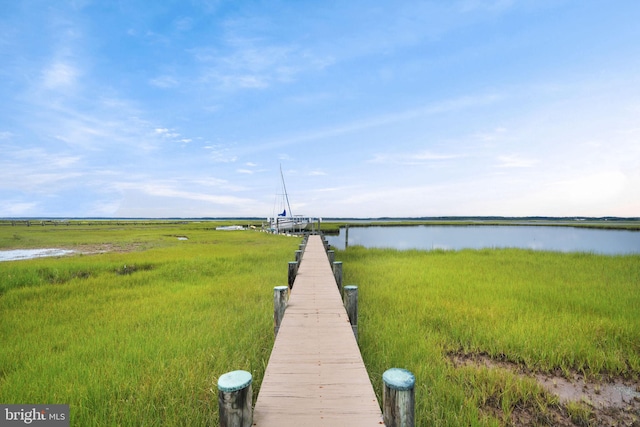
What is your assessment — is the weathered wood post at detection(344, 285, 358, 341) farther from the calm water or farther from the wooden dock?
the calm water

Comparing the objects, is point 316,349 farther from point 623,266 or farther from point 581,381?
point 623,266

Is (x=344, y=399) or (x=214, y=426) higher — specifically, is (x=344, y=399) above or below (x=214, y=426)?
above

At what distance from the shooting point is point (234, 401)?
7.19ft

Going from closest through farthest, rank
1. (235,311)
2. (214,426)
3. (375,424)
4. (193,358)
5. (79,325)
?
(375,424)
(214,426)
(193,358)
(79,325)
(235,311)

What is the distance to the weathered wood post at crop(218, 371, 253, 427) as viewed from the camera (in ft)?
7.15

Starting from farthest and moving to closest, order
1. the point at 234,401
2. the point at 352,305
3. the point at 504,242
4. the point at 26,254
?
the point at 504,242, the point at 26,254, the point at 352,305, the point at 234,401

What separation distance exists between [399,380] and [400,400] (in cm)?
14

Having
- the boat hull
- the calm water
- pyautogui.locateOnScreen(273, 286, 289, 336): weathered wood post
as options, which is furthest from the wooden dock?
the boat hull

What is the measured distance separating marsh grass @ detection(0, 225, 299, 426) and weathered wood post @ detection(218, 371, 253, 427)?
1.38m

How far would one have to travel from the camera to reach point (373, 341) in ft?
17.1

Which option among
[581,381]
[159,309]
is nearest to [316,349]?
[581,381]

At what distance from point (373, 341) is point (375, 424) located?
289 centimetres

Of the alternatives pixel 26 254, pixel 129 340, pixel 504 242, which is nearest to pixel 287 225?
pixel 26 254

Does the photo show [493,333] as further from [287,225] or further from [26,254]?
[287,225]
